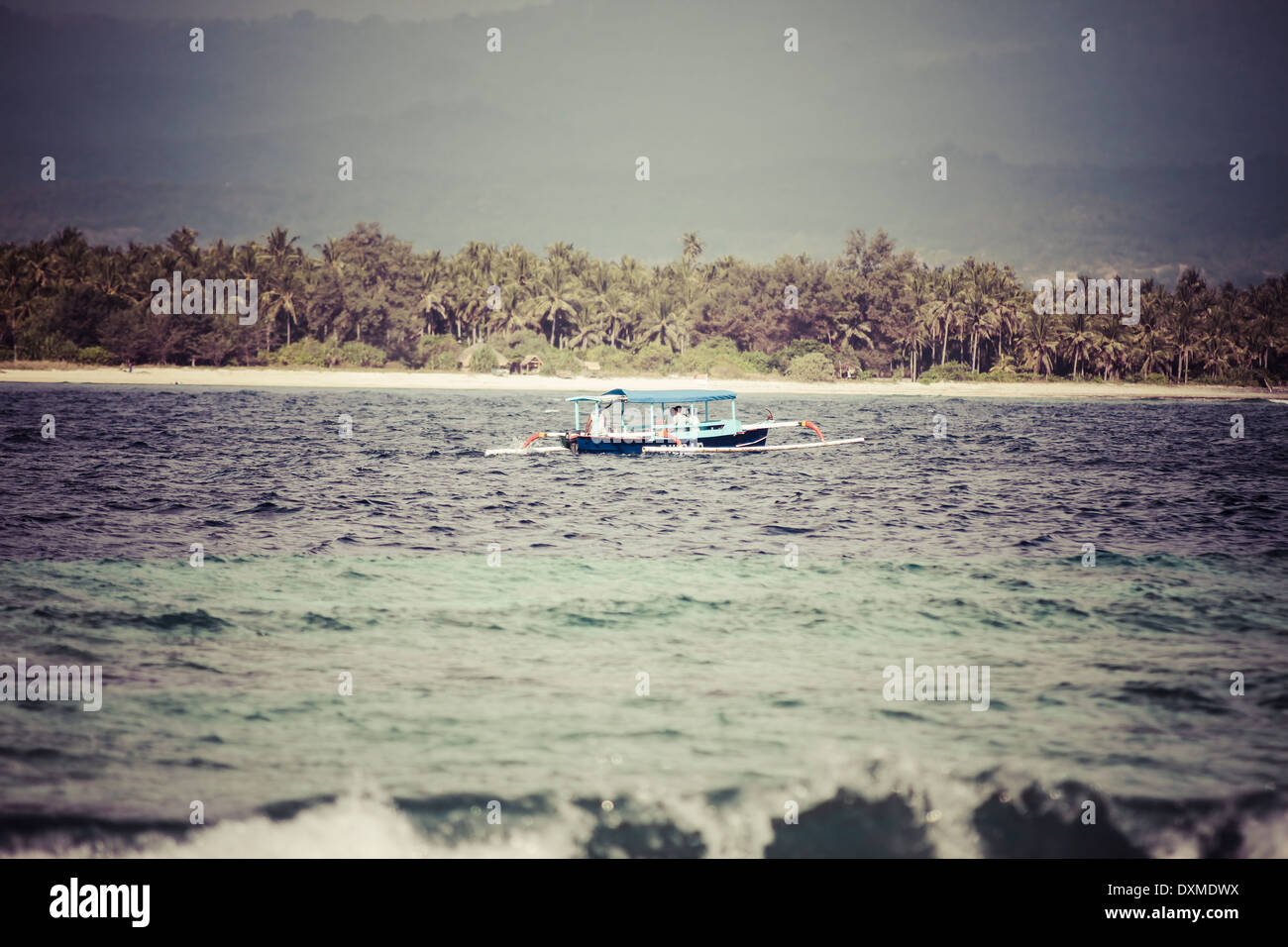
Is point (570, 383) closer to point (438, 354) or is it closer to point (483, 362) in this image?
point (483, 362)

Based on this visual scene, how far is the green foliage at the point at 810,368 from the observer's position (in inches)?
4793

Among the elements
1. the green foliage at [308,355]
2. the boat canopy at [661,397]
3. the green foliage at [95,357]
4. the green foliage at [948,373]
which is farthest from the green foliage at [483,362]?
the boat canopy at [661,397]

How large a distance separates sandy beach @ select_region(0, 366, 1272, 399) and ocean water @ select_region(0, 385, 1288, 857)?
76.4 meters

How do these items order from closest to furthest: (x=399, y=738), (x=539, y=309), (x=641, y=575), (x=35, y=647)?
(x=399, y=738) < (x=35, y=647) < (x=641, y=575) < (x=539, y=309)

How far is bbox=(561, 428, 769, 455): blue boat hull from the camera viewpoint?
4428 centimetres

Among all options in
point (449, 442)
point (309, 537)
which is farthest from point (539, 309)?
point (309, 537)

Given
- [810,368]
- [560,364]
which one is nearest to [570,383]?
[560,364]

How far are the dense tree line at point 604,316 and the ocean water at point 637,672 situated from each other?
8965cm

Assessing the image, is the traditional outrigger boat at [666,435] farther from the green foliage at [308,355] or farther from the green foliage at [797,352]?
the green foliage at [797,352]

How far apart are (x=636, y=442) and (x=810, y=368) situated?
266 ft

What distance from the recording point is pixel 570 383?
11400 centimetres
